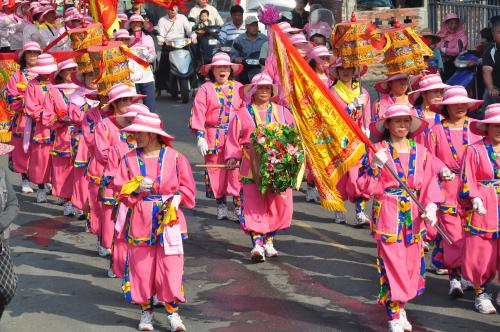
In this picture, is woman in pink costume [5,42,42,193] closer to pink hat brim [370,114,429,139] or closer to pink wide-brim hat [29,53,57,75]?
pink wide-brim hat [29,53,57,75]

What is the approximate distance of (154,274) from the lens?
936 cm

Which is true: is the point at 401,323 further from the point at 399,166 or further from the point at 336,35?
the point at 336,35

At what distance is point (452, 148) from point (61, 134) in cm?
560

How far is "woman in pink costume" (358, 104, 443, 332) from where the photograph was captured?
9109 millimetres

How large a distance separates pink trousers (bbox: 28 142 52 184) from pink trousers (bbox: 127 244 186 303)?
18.9 ft

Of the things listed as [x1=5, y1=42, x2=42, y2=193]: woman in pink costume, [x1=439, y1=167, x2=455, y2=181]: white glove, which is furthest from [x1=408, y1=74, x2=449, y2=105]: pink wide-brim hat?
[x1=5, y1=42, x2=42, y2=193]: woman in pink costume

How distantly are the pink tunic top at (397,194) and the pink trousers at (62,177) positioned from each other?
5.74 m

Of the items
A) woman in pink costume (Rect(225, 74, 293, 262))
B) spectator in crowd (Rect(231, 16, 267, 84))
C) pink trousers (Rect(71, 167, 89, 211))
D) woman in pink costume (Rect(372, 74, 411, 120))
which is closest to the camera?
woman in pink costume (Rect(225, 74, 293, 262))

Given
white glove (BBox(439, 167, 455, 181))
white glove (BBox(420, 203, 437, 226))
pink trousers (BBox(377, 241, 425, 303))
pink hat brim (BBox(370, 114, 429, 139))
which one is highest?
pink hat brim (BBox(370, 114, 429, 139))

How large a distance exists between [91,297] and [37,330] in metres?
1.02

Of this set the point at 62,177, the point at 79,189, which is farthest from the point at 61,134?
the point at 79,189

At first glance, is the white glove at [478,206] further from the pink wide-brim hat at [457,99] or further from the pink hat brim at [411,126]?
the pink wide-brim hat at [457,99]

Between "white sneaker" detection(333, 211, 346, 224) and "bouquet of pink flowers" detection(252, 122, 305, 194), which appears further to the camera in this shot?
"white sneaker" detection(333, 211, 346, 224)

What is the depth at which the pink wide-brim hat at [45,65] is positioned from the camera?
14.5 m
